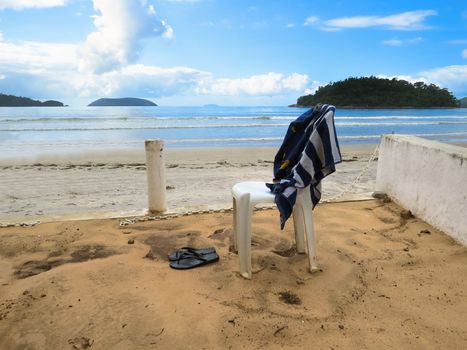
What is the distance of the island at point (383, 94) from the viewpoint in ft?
230

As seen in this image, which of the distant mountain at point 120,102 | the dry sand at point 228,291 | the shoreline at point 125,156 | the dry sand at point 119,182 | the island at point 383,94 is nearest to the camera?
the dry sand at point 228,291

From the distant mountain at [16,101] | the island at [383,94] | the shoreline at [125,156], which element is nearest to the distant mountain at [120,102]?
the distant mountain at [16,101]

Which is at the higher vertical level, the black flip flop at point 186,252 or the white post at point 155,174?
the white post at point 155,174

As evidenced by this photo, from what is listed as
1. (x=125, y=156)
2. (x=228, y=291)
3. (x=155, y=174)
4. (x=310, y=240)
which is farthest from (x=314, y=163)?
(x=125, y=156)

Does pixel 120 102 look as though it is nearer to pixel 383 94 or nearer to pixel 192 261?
pixel 383 94

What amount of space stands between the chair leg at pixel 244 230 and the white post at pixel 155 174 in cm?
179

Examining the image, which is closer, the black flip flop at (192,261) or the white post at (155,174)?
the black flip flop at (192,261)

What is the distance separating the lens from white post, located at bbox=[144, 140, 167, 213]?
4.19m

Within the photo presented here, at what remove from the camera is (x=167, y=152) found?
1215 cm

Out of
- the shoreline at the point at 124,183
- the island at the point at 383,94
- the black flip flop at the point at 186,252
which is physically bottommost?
the shoreline at the point at 124,183

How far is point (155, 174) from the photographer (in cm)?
427

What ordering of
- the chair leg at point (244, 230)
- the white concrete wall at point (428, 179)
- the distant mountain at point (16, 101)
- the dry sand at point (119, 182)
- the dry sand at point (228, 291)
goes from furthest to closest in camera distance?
the distant mountain at point (16, 101) < the dry sand at point (119, 182) < the white concrete wall at point (428, 179) < the chair leg at point (244, 230) < the dry sand at point (228, 291)

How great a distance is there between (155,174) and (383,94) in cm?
7654

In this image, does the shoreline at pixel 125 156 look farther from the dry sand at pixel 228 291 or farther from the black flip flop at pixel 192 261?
the black flip flop at pixel 192 261
